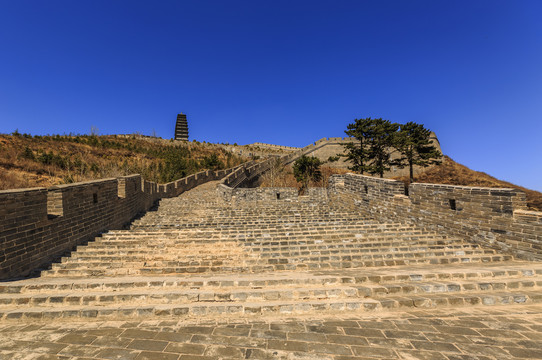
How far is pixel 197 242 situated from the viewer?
648 centimetres

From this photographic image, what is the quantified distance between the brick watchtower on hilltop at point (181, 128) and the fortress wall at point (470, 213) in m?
59.9

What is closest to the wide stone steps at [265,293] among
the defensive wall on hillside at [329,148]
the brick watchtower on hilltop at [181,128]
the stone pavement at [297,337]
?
the stone pavement at [297,337]

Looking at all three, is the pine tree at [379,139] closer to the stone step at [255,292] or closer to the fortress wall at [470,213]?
the fortress wall at [470,213]

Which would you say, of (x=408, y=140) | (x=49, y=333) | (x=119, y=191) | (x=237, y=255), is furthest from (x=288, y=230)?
(x=408, y=140)

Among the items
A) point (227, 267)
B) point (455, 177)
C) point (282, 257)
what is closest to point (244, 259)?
point (227, 267)

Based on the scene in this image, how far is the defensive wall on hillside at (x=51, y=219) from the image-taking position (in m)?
4.80

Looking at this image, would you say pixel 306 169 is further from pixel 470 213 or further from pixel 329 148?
pixel 470 213

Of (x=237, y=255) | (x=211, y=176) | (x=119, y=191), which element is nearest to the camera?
(x=237, y=255)

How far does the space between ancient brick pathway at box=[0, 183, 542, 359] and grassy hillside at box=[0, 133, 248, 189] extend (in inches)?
539

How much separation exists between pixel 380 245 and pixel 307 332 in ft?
13.0

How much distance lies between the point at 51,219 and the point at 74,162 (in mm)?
20431

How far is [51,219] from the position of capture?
5.68 meters

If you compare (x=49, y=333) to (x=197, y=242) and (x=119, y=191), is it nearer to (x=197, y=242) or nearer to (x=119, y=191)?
(x=197, y=242)

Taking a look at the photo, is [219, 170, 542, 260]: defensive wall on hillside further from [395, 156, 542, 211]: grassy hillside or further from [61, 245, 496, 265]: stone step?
[395, 156, 542, 211]: grassy hillside
